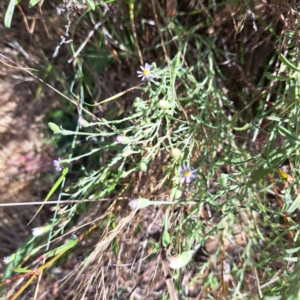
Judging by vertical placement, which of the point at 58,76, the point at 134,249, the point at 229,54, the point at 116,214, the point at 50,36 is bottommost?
the point at 134,249

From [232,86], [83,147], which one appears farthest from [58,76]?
[232,86]

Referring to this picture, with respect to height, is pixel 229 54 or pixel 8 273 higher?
pixel 229 54

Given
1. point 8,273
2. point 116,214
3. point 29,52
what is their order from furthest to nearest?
point 29,52 < point 116,214 < point 8,273

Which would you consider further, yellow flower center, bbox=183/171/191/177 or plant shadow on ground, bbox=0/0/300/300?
plant shadow on ground, bbox=0/0/300/300

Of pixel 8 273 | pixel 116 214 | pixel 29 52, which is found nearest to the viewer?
pixel 8 273

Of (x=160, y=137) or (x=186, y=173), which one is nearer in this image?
(x=186, y=173)

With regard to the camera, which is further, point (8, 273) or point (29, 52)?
point (29, 52)

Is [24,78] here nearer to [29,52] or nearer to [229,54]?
[29,52]
